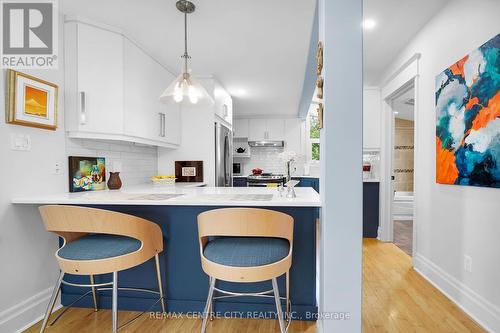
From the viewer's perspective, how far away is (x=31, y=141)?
6.24 ft

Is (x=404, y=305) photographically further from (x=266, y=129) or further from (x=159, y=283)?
Answer: (x=266, y=129)

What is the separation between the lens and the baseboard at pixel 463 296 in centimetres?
173

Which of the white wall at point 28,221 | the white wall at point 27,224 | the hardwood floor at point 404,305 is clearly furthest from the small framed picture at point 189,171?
the hardwood floor at point 404,305

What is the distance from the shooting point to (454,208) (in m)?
2.16

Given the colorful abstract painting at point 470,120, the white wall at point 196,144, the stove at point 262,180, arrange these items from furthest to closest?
the stove at point 262,180
the white wall at point 196,144
the colorful abstract painting at point 470,120

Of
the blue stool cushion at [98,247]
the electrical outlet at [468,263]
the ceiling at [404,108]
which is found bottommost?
the electrical outlet at [468,263]

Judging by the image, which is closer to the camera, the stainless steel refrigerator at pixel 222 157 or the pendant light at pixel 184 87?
the pendant light at pixel 184 87

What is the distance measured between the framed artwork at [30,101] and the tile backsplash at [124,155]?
0.95ft

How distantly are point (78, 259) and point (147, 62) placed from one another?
7.23 ft

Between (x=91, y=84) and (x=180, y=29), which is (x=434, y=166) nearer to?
(x=180, y=29)

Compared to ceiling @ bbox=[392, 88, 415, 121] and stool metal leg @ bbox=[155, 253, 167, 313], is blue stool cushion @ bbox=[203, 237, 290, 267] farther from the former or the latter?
ceiling @ bbox=[392, 88, 415, 121]

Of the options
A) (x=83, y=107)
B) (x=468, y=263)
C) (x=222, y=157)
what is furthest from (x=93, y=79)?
Answer: (x=468, y=263)

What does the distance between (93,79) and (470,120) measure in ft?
9.89

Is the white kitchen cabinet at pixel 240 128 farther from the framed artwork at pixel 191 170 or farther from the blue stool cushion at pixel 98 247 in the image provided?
the blue stool cushion at pixel 98 247
